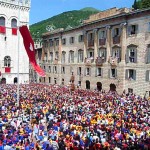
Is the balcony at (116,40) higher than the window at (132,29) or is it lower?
lower

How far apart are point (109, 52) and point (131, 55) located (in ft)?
15.2

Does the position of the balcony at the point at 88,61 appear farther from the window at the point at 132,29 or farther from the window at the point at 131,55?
the window at the point at 132,29

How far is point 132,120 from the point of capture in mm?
20203

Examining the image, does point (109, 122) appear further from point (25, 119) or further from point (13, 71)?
point (13, 71)

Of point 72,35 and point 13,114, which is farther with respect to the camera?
point 72,35

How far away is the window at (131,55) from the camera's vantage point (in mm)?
39719

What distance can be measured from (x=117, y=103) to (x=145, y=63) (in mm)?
11676

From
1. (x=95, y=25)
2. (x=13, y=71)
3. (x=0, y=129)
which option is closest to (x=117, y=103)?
(x=0, y=129)

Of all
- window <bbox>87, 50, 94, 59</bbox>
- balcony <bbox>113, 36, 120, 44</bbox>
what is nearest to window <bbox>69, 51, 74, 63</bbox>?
window <bbox>87, 50, 94, 59</bbox>

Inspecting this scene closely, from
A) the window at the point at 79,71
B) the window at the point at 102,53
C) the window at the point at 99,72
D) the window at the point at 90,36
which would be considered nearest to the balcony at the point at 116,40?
the window at the point at 102,53

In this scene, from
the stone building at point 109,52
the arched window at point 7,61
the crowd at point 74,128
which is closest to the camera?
the crowd at point 74,128

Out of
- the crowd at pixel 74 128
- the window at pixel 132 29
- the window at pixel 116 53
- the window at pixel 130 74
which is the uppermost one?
the window at pixel 132 29

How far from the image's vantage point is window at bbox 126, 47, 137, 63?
3972 centimetres

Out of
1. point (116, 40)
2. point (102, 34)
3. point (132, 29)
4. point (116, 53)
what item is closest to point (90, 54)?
point (102, 34)
